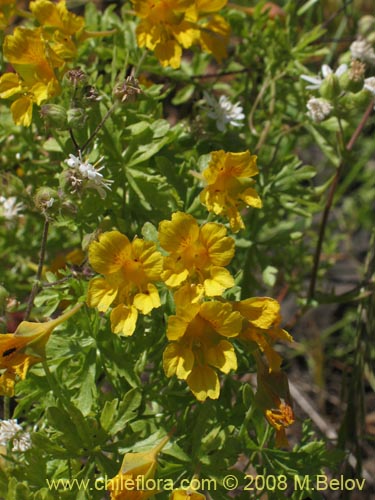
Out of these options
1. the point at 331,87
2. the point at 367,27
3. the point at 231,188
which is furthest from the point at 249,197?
the point at 367,27

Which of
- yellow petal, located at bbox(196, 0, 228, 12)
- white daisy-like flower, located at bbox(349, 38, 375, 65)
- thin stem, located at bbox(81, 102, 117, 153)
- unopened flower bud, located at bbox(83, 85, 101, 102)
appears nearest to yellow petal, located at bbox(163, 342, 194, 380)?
thin stem, located at bbox(81, 102, 117, 153)

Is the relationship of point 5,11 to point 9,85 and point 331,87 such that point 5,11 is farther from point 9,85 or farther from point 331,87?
point 331,87

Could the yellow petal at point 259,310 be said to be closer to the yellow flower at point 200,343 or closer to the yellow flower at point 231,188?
the yellow flower at point 200,343

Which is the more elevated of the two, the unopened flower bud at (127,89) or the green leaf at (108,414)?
the unopened flower bud at (127,89)

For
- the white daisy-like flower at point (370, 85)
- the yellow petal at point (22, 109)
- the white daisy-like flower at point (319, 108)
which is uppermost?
the yellow petal at point (22, 109)

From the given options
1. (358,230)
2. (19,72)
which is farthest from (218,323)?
(358,230)

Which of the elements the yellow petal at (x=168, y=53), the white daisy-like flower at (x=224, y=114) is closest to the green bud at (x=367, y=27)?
the white daisy-like flower at (x=224, y=114)
